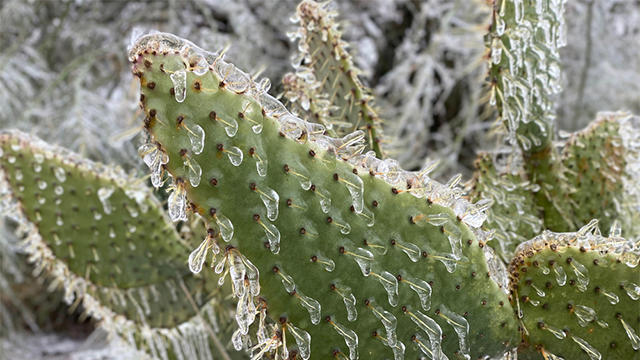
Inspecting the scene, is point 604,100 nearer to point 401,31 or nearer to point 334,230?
point 401,31

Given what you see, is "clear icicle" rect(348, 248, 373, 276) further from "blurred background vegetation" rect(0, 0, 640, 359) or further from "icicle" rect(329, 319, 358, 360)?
"blurred background vegetation" rect(0, 0, 640, 359)

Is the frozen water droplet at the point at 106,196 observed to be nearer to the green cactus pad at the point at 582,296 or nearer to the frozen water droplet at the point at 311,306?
the frozen water droplet at the point at 311,306

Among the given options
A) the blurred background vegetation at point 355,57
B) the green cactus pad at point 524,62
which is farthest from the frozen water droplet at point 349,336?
the blurred background vegetation at point 355,57

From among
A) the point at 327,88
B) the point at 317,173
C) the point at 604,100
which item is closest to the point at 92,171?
the point at 327,88

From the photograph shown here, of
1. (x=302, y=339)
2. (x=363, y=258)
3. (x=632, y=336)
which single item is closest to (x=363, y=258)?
(x=363, y=258)

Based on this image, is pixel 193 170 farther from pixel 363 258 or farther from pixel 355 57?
pixel 355 57

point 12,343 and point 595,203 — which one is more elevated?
point 595,203

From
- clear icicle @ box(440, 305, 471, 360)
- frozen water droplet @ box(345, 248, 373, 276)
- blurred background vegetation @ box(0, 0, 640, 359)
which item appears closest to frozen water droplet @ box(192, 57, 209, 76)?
frozen water droplet @ box(345, 248, 373, 276)
